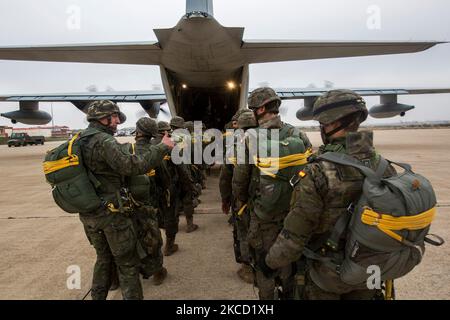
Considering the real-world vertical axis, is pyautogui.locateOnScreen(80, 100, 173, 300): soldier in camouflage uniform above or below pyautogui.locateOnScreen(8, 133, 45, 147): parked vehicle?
above

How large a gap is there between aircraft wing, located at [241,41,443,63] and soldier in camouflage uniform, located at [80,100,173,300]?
4.68m

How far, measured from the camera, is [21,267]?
363 cm

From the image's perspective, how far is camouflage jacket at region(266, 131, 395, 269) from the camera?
1.61m

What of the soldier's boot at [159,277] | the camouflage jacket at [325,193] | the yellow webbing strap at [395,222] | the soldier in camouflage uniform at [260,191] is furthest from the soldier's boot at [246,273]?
the yellow webbing strap at [395,222]

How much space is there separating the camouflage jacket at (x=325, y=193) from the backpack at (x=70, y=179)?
1.66 m

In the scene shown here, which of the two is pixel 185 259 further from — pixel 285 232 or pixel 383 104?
pixel 383 104

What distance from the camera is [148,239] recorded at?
2867 mm

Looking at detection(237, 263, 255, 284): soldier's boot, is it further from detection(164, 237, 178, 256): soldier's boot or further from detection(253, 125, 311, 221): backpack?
detection(164, 237, 178, 256): soldier's boot

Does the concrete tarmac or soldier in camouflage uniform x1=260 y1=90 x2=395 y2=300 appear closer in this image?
soldier in camouflage uniform x1=260 y1=90 x2=395 y2=300

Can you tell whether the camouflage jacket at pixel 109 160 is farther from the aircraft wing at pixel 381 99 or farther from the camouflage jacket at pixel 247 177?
the aircraft wing at pixel 381 99

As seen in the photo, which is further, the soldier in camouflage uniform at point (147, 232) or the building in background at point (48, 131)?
the building in background at point (48, 131)

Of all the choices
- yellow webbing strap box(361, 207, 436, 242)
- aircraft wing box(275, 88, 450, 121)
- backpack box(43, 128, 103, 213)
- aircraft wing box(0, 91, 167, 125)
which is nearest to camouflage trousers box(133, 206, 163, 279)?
backpack box(43, 128, 103, 213)

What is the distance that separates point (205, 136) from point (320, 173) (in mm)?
5766

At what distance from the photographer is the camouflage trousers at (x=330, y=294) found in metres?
1.84
